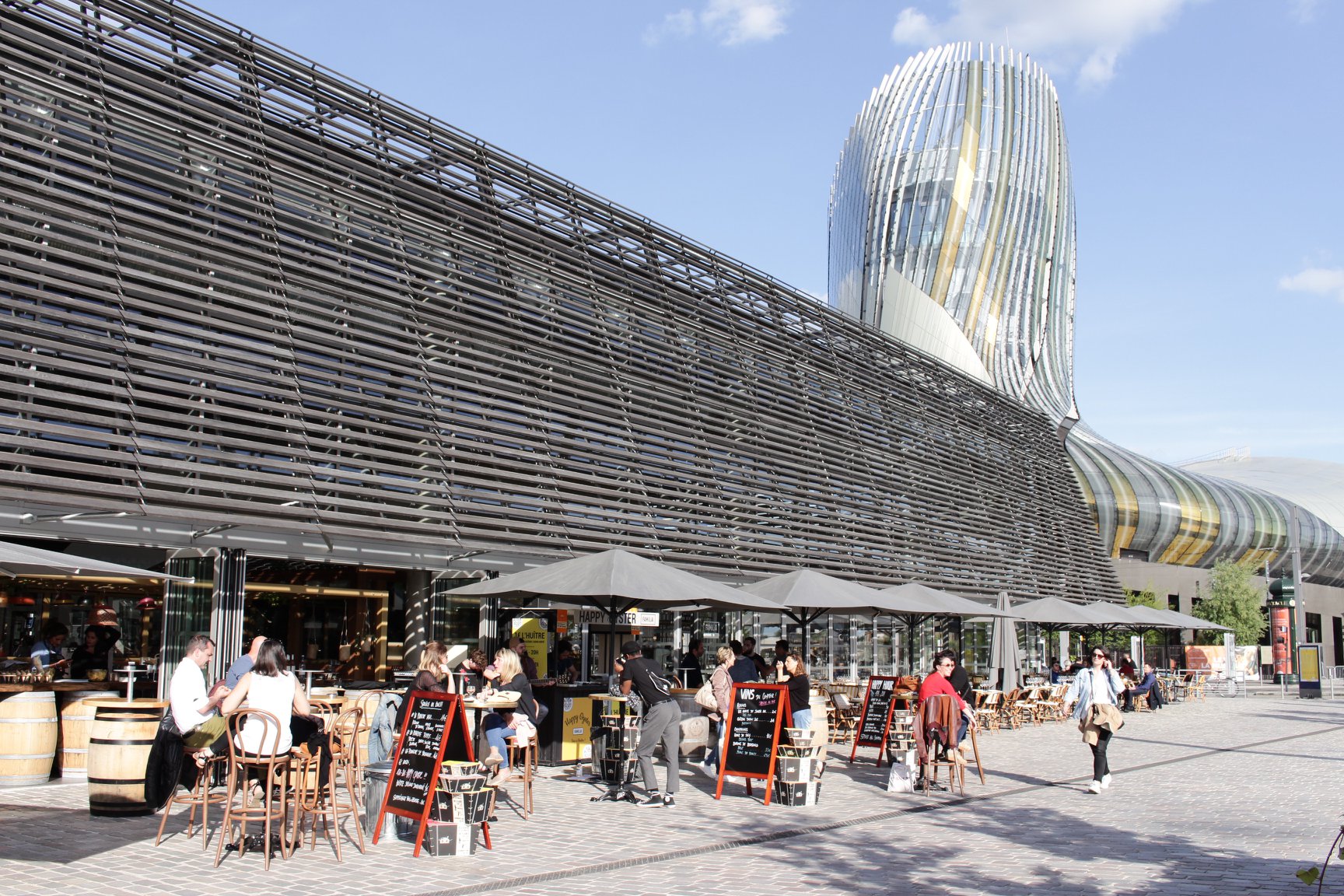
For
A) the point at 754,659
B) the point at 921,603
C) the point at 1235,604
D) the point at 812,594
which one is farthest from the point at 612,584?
the point at 1235,604

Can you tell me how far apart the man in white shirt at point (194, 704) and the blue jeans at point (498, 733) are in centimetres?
284

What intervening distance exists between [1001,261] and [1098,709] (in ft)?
199

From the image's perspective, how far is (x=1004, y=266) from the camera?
70.2m

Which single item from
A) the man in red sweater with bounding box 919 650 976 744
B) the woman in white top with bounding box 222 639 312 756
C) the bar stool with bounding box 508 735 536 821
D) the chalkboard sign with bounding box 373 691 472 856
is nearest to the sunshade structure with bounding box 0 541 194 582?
the woman in white top with bounding box 222 639 312 756

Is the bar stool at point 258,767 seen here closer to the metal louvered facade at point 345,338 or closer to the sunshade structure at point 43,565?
the sunshade structure at point 43,565

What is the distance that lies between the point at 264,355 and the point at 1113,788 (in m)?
11.5

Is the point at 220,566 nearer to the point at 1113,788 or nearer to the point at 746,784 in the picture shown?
the point at 746,784

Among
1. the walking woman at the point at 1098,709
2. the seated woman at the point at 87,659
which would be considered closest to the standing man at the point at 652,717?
the walking woman at the point at 1098,709

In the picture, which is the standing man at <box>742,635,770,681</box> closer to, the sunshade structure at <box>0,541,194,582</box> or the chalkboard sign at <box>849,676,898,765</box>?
the chalkboard sign at <box>849,676,898,765</box>

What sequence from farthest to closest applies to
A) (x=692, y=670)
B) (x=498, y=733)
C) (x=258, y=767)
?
1. (x=692, y=670)
2. (x=498, y=733)
3. (x=258, y=767)

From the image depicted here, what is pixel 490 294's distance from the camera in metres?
19.4

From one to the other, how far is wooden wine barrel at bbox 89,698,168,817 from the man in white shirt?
0.98 metres

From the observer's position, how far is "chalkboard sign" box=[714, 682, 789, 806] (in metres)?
11.8

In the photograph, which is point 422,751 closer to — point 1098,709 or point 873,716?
point 1098,709
